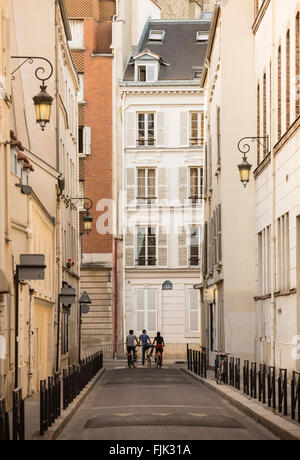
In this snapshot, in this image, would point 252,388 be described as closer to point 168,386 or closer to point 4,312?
point 4,312

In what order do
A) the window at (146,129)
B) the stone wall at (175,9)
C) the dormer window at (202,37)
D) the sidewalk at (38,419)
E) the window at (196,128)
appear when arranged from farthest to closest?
the stone wall at (175,9) → the dormer window at (202,37) → the window at (146,129) → the window at (196,128) → the sidewalk at (38,419)

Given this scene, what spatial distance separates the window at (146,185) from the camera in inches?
2363

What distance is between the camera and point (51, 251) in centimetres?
3281

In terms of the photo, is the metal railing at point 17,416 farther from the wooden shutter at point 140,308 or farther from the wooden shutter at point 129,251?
the wooden shutter at point 129,251

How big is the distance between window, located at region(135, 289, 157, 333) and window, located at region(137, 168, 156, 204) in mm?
4786

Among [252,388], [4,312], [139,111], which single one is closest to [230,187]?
[252,388]

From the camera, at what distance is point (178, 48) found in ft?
210

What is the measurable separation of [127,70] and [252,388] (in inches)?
1606

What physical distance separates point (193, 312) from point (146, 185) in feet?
23.2

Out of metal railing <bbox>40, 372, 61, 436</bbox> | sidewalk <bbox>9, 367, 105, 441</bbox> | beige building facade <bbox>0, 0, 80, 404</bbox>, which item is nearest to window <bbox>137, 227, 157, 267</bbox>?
beige building facade <bbox>0, 0, 80, 404</bbox>

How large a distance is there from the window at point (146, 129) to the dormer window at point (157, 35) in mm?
6249

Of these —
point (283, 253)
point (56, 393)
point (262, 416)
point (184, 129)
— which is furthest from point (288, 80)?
point (184, 129)

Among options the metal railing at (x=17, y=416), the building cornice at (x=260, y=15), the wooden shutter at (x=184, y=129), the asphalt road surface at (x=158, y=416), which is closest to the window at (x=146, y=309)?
the wooden shutter at (x=184, y=129)
